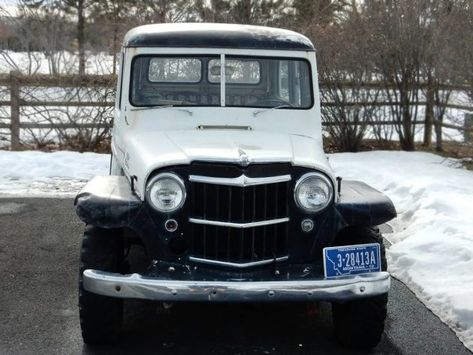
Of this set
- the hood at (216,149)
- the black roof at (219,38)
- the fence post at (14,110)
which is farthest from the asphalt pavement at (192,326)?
the fence post at (14,110)

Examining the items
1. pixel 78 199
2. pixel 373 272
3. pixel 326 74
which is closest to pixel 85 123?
pixel 326 74

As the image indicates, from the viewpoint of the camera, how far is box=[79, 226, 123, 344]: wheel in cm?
361

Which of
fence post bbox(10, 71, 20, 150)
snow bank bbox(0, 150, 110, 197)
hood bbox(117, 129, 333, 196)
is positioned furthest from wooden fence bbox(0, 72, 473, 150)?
hood bbox(117, 129, 333, 196)

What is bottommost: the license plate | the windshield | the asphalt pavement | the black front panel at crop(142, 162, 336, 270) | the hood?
the asphalt pavement

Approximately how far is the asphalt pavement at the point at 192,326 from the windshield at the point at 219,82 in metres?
1.49

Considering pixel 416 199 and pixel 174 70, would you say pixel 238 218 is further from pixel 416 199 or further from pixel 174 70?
pixel 416 199

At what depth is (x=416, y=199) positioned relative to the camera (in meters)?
7.41

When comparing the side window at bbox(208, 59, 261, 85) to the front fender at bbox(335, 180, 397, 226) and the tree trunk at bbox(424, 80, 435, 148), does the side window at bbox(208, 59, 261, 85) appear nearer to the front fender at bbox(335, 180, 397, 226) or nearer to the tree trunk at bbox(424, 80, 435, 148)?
the front fender at bbox(335, 180, 397, 226)

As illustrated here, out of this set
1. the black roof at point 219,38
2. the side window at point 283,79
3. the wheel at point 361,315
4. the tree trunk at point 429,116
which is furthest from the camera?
the tree trunk at point 429,116

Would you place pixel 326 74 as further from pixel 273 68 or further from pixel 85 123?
pixel 273 68

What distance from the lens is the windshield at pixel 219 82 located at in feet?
15.3

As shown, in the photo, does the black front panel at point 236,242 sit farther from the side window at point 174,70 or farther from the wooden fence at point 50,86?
the wooden fence at point 50,86

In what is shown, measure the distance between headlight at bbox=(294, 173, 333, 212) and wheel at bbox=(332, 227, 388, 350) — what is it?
1.13 ft

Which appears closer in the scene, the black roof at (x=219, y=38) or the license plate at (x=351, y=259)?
the license plate at (x=351, y=259)
